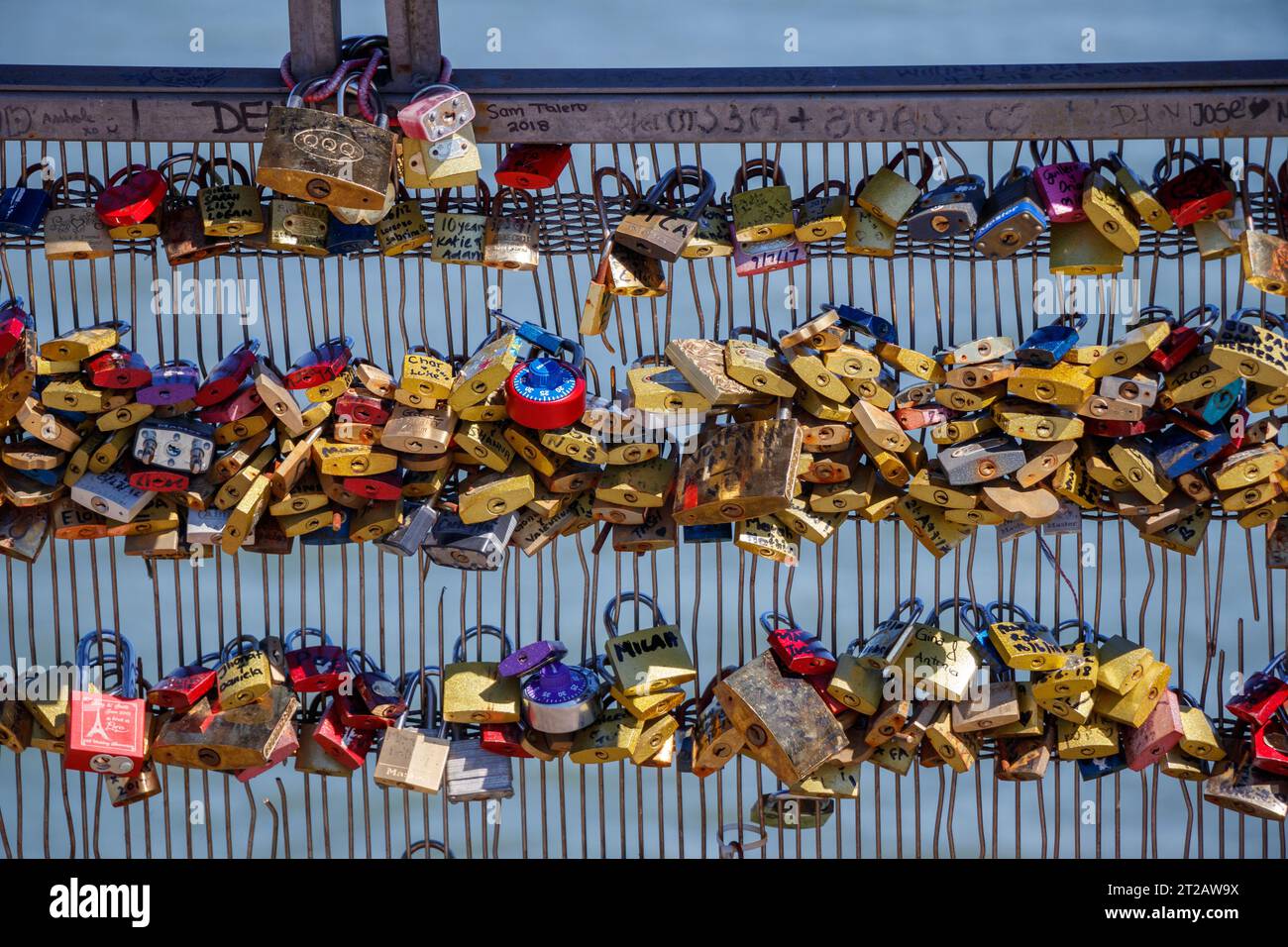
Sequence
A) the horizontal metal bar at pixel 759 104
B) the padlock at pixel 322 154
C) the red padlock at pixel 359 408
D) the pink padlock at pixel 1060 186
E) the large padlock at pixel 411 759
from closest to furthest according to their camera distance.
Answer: the padlock at pixel 322 154
the horizontal metal bar at pixel 759 104
the pink padlock at pixel 1060 186
the red padlock at pixel 359 408
the large padlock at pixel 411 759

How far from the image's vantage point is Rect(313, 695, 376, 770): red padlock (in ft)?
10.9

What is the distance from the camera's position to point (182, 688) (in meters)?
3.21

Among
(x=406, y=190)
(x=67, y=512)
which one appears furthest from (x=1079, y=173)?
(x=67, y=512)

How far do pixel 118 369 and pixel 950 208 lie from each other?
1.48 m

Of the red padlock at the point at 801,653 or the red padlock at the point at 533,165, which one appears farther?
the red padlock at the point at 801,653

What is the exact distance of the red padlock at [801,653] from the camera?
128 inches

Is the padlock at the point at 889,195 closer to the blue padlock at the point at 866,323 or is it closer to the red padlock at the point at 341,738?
the blue padlock at the point at 866,323


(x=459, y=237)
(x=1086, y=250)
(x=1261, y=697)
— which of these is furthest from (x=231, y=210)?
(x=1261, y=697)

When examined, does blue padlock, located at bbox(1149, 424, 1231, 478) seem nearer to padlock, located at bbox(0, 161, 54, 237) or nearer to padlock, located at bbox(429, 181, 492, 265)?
padlock, located at bbox(429, 181, 492, 265)

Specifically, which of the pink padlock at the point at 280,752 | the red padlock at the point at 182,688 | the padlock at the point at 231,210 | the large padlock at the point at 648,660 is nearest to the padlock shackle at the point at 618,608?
the large padlock at the point at 648,660

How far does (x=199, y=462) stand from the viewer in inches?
124

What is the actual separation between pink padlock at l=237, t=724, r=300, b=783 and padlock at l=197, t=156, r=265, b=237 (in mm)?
918

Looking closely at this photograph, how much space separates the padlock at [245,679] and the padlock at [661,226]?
1006mm

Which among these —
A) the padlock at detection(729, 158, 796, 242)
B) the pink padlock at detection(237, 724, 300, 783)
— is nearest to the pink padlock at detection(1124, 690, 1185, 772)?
the padlock at detection(729, 158, 796, 242)
